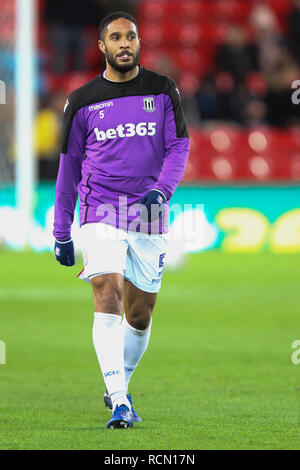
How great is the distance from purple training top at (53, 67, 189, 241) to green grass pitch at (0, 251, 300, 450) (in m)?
1.03

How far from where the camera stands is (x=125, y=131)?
18.6 feet

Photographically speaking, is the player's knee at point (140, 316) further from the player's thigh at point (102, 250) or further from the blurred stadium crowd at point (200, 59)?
the blurred stadium crowd at point (200, 59)

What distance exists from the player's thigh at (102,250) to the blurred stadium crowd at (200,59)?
415 inches

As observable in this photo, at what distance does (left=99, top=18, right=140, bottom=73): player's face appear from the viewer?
5.61 meters

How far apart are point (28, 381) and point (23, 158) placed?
859 cm

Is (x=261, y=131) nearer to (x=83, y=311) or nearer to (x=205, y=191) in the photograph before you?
(x=205, y=191)

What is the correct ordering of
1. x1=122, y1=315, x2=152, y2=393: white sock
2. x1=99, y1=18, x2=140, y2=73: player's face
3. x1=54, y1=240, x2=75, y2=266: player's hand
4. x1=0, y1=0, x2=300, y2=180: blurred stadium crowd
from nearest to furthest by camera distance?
x1=99, y1=18, x2=140, y2=73: player's face < x1=54, y1=240, x2=75, y2=266: player's hand < x1=122, y1=315, x2=152, y2=393: white sock < x1=0, y1=0, x2=300, y2=180: blurred stadium crowd

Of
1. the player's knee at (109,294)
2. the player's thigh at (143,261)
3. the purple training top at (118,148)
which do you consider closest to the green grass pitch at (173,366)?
the player's knee at (109,294)

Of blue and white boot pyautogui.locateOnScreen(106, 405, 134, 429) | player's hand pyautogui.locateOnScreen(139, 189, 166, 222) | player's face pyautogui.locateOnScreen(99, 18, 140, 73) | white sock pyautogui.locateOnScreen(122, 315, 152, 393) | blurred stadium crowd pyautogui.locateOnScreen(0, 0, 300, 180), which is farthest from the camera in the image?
blurred stadium crowd pyautogui.locateOnScreen(0, 0, 300, 180)

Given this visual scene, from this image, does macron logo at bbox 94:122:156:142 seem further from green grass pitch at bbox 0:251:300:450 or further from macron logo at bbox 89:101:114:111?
green grass pitch at bbox 0:251:300:450

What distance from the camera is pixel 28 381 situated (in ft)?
23.1

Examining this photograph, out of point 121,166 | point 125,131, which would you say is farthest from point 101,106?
point 121,166

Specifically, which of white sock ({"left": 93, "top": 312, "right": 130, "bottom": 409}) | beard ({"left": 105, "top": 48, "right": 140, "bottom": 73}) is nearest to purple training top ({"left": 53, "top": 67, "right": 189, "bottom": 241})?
beard ({"left": 105, "top": 48, "right": 140, "bottom": 73})
